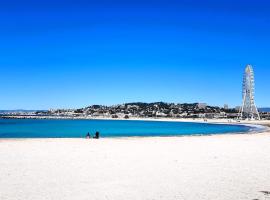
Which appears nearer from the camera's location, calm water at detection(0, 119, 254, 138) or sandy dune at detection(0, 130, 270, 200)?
sandy dune at detection(0, 130, 270, 200)

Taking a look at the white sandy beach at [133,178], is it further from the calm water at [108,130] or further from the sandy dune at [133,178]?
the calm water at [108,130]

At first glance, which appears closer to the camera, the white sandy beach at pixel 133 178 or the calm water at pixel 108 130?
the white sandy beach at pixel 133 178

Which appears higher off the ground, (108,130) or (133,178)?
(133,178)

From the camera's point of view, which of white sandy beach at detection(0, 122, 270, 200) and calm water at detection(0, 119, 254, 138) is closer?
white sandy beach at detection(0, 122, 270, 200)

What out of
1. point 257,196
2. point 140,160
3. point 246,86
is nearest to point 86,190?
point 257,196

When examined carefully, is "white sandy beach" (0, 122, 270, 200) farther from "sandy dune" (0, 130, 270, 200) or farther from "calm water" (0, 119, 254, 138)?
"calm water" (0, 119, 254, 138)

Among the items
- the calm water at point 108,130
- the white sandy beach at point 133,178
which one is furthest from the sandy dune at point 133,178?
the calm water at point 108,130

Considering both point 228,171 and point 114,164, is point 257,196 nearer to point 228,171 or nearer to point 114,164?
point 228,171

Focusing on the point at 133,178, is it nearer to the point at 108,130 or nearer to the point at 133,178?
the point at 133,178

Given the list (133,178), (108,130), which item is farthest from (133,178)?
(108,130)

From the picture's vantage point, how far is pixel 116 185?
1246cm

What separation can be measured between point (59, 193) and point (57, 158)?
27.9ft

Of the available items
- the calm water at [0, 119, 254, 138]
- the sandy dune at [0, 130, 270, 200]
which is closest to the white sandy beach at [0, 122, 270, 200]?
the sandy dune at [0, 130, 270, 200]

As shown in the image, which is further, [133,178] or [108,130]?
[108,130]
